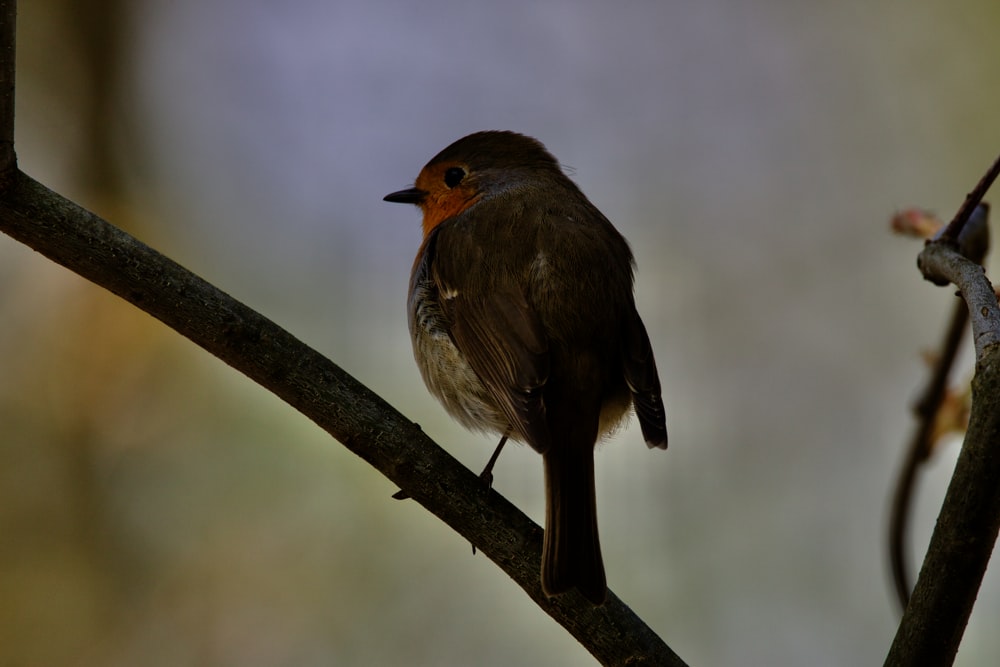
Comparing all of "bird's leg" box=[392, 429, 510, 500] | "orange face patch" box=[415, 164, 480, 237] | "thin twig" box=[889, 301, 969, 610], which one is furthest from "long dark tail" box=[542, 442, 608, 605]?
"orange face patch" box=[415, 164, 480, 237]

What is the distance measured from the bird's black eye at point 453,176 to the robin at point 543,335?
1.20 ft

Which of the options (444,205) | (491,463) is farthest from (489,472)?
(444,205)

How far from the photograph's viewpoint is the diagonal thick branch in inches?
80.0

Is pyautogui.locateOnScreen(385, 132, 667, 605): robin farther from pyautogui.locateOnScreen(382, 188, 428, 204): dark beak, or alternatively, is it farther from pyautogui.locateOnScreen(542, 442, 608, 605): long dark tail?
pyautogui.locateOnScreen(382, 188, 428, 204): dark beak

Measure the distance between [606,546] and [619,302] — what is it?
1.90 meters

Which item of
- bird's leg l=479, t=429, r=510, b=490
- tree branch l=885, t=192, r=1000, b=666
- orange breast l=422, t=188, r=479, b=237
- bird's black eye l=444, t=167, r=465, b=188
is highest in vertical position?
bird's black eye l=444, t=167, r=465, b=188

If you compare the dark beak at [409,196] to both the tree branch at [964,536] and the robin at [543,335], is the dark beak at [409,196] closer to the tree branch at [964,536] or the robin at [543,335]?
the robin at [543,335]

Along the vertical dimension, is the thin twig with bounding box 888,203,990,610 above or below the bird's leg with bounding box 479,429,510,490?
above

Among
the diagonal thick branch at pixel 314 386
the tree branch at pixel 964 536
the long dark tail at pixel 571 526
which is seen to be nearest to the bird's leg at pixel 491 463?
the long dark tail at pixel 571 526

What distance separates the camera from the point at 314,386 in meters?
2.14

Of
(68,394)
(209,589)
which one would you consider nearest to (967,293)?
(209,589)

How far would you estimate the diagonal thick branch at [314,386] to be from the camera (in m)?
2.03

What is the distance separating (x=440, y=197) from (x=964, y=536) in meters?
2.47

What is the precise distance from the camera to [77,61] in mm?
5262
